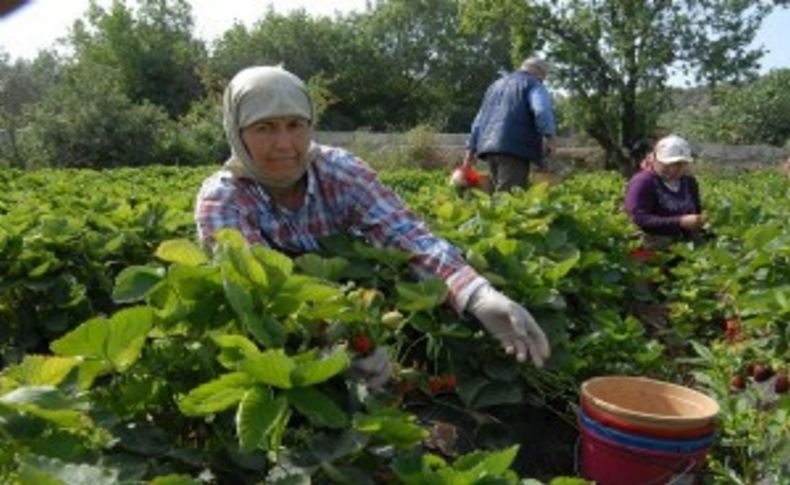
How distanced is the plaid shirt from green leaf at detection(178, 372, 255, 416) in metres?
1.14

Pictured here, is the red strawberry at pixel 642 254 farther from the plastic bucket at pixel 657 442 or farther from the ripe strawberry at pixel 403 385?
the ripe strawberry at pixel 403 385

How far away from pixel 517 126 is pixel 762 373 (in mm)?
4277

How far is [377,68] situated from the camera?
1577 inches

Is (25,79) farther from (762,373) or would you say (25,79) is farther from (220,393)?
(220,393)

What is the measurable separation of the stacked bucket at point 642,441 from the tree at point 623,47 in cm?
2410

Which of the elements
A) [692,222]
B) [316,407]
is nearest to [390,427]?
[316,407]

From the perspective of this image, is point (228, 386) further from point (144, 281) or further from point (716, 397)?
point (716, 397)

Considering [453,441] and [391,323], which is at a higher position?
[391,323]

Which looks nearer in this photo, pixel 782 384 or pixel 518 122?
pixel 782 384

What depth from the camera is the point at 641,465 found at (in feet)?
7.74

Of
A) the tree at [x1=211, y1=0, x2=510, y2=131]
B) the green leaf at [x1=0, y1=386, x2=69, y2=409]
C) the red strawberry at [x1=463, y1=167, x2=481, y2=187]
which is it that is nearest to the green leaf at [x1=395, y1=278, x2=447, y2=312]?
the green leaf at [x1=0, y1=386, x2=69, y2=409]

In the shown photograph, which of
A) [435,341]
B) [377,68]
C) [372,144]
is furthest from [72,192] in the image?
[377,68]

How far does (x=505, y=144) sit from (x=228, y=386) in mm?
5712

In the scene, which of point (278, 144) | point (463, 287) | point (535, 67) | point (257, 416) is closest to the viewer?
point (257, 416)
